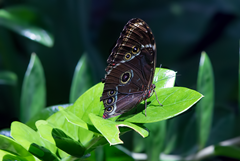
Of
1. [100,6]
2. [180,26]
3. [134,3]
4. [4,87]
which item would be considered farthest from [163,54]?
[4,87]

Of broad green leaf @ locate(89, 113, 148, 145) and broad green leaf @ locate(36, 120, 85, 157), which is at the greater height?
broad green leaf @ locate(89, 113, 148, 145)

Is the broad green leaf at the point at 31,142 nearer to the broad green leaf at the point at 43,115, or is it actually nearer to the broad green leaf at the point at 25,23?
the broad green leaf at the point at 43,115

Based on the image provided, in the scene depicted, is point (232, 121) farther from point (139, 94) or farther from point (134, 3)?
point (134, 3)

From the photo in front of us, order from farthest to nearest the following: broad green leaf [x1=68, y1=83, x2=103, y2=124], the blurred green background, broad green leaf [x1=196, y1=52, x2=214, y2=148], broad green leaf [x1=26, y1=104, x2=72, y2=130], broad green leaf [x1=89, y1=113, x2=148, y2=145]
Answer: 1. the blurred green background
2. broad green leaf [x1=196, y1=52, x2=214, y2=148]
3. broad green leaf [x1=26, y1=104, x2=72, y2=130]
4. broad green leaf [x1=68, y1=83, x2=103, y2=124]
5. broad green leaf [x1=89, y1=113, x2=148, y2=145]

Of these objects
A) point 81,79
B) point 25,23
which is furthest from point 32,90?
point 25,23

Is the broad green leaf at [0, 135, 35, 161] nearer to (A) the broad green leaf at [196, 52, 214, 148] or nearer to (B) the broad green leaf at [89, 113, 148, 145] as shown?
(B) the broad green leaf at [89, 113, 148, 145]

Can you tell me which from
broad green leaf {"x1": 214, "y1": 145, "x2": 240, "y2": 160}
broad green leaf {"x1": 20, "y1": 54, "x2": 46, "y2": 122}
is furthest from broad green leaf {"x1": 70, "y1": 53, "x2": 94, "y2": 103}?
broad green leaf {"x1": 214, "y1": 145, "x2": 240, "y2": 160}

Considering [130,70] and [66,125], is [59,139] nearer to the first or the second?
[66,125]
